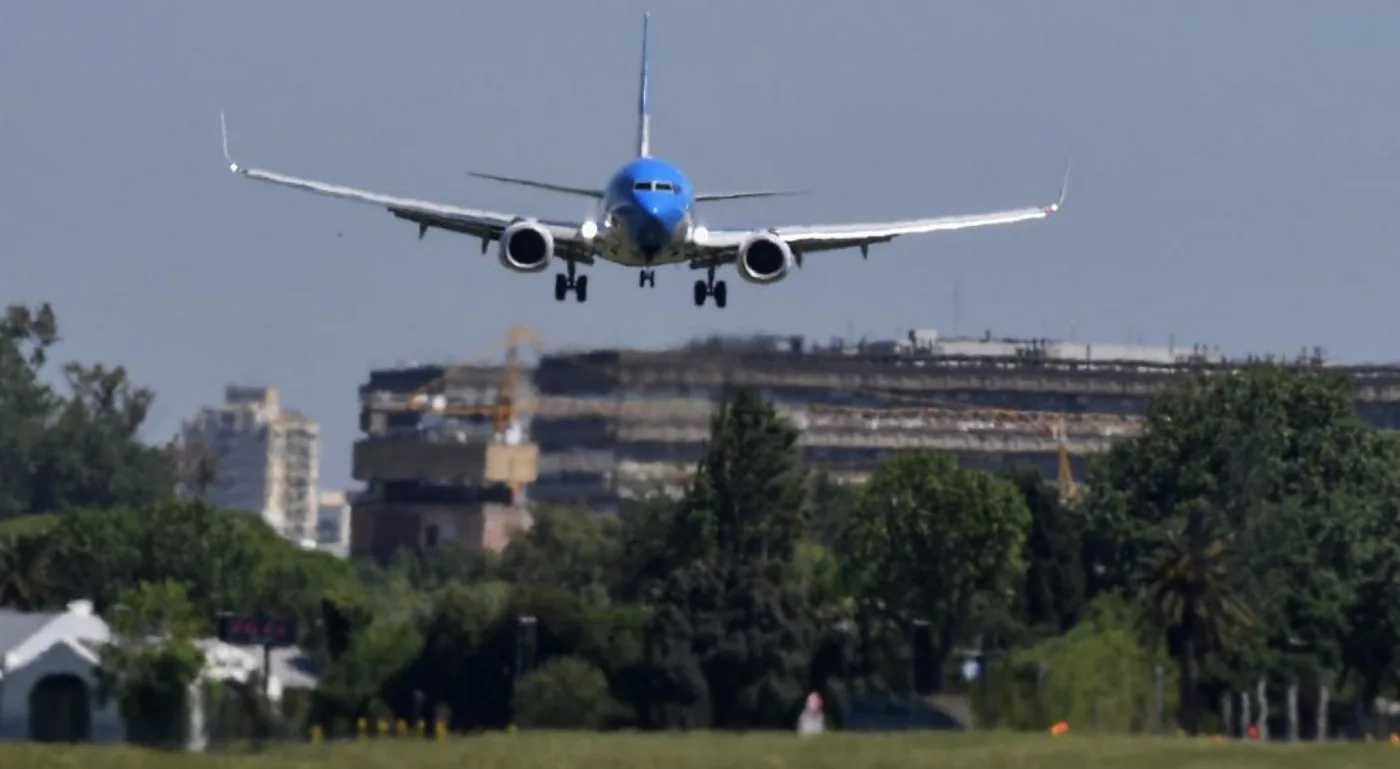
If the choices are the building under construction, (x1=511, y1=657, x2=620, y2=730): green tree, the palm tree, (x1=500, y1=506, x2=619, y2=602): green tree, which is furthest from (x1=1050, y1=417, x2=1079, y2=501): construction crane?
(x1=511, y1=657, x2=620, y2=730): green tree

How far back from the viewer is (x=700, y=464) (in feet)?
359

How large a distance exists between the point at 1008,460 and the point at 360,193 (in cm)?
10815

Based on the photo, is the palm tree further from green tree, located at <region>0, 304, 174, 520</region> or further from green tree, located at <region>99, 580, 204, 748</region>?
green tree, located at <region>0, 304, 174, 520</region>

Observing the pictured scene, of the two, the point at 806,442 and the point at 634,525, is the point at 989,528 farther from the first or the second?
the point at 806,442

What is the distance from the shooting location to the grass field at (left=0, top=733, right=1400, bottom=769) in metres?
45.4

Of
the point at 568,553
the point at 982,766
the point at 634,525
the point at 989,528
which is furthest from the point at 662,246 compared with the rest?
the point at 568,553

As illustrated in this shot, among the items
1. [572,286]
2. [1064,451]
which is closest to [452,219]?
[572,286]

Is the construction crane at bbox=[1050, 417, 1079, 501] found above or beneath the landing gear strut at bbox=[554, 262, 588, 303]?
above

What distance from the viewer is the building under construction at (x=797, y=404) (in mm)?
101812

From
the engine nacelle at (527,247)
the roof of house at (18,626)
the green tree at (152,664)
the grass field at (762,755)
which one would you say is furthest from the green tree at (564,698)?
the grass field at (762,755)

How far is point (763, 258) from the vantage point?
59812 millimetres

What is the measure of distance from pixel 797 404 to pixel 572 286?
77584mm

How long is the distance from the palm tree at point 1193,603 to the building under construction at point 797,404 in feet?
45.3

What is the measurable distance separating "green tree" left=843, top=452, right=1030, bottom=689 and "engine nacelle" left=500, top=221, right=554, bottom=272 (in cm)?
4611
